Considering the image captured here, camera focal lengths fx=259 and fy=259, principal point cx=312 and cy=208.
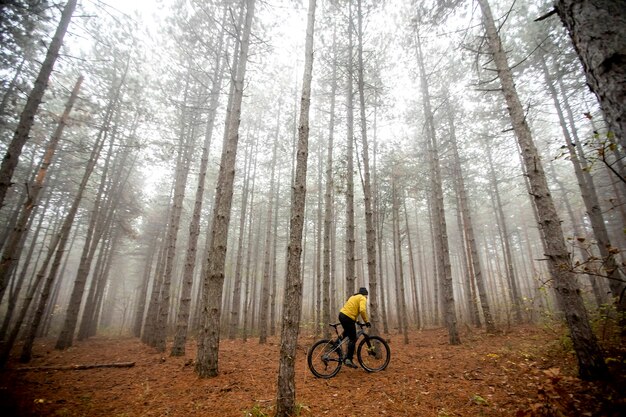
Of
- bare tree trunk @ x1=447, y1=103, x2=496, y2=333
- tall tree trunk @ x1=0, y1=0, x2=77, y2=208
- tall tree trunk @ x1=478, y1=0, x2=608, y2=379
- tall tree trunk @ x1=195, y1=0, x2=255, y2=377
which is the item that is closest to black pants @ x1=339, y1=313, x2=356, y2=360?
tall tree trunk @ x1=195, y1=0, x2=255, y2=377

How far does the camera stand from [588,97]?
1209 centimetres

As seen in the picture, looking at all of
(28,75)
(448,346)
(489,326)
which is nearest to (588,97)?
(489,326)

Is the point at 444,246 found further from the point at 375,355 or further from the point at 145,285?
the point at 145,285

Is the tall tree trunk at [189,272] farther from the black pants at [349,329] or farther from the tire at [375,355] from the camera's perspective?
the tire at [375,355]

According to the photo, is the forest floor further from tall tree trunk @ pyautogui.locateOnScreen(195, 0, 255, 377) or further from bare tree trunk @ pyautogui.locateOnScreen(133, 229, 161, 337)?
bare tree trunk @ pyautogui.locateOnScreen(133, 229, 161, 337)

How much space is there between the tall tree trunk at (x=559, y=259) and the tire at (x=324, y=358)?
5075 millimetres

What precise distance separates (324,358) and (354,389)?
1.15m

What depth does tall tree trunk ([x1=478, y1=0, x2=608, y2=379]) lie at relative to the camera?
4.80 meters

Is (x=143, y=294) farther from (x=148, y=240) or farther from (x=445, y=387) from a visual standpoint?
(x=445, y=387)

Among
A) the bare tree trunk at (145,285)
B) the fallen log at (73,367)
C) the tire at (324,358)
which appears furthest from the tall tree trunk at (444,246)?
the bare tree trunk at (145,285)

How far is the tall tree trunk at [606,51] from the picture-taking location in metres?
1.86

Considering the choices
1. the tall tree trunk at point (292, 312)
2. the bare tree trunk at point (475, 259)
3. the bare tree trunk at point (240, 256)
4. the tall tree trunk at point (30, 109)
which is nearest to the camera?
the tall tree trunk at point (292, 312)

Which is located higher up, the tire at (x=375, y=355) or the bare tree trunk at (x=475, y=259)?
the bare tree trunk at (x=475, y=259)

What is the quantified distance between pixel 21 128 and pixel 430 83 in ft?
54.1
